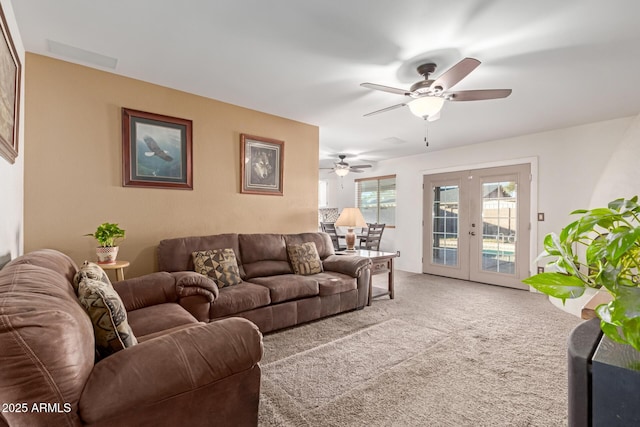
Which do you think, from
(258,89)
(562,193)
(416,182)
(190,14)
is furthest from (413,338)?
(416,182)

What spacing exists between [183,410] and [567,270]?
130 cm

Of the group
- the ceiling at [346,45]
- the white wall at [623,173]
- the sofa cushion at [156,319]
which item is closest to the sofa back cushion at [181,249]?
the sofa cushion at [156,319]

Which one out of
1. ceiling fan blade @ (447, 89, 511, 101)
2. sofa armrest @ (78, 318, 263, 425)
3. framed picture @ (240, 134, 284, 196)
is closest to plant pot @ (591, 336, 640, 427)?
sofa armrest @ (78, 318, 263, 425)

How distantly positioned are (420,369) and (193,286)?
185 cm

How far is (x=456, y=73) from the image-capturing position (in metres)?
2.14

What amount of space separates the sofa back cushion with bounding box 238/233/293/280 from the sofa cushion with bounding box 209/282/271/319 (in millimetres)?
436

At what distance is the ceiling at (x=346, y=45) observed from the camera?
6.24ft

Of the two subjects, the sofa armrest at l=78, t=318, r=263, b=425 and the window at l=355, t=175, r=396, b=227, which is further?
the window at l=355, t=175, r=396, b=227

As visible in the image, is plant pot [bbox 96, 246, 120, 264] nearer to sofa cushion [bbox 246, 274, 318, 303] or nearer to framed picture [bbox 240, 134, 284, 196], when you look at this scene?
sofa cushion [bbox 246, 274, 318, 303]

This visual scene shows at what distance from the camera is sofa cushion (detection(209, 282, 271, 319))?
2545 mm

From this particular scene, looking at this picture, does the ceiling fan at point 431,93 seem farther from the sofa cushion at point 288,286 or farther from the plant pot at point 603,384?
the plant pot at point 603,384

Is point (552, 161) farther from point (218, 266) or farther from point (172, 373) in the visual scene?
point (172, 373)

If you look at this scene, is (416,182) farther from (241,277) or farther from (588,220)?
(588,220)

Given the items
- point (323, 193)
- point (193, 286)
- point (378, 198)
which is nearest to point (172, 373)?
point (193, 286)
